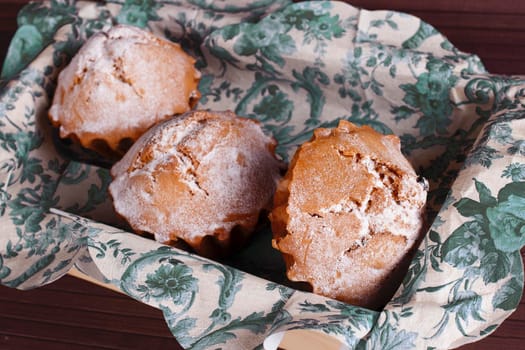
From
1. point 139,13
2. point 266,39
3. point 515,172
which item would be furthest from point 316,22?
point 515,172

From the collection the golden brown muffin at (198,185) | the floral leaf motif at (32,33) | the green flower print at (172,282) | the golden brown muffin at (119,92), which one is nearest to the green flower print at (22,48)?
the floral leaf motif at (32,33)

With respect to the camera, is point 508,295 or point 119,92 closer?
point 508,295

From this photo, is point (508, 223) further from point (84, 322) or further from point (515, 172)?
point (84, 322)

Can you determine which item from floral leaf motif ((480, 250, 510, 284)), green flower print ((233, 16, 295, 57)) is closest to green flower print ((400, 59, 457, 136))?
green flower print ((233, 16, 295, 57))

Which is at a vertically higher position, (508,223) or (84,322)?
(508,223)

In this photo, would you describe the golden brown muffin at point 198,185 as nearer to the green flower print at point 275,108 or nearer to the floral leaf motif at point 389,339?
the green flower print at point 275,108

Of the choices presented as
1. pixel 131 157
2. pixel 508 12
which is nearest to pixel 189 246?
pixel 131 157

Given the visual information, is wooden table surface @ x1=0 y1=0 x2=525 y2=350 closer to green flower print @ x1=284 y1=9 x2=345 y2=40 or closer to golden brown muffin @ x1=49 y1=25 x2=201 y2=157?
golden brown muffin @ x1=49 y1=25 x2=201 y2=157
